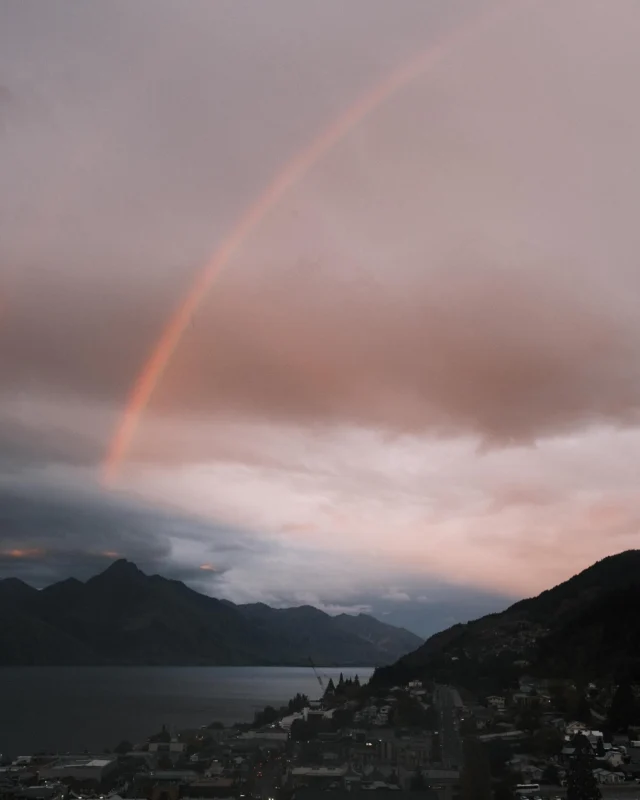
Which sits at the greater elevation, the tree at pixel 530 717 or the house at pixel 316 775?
the tree at pixel 530 717

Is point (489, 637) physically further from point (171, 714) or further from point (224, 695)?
point (224, 695)

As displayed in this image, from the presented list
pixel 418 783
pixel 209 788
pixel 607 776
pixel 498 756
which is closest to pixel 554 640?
pixel 498 756

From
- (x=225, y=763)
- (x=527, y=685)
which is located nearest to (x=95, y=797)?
(x=225, y=763)

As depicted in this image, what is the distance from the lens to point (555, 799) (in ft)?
71.4

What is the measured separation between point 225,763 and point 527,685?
19.0m

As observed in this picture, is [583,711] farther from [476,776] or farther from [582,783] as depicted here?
[582,783]

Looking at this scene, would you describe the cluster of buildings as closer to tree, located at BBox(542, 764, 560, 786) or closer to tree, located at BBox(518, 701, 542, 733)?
tree, located at BBox(542, 764, 560, 786)

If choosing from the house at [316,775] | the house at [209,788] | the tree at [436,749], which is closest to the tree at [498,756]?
the tree at [436,749]

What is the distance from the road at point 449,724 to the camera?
2847 centimetres

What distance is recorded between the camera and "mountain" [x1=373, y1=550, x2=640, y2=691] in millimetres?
45281

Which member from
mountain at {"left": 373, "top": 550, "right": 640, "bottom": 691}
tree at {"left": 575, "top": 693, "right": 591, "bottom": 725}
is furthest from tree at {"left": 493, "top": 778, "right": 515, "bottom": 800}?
mountain at {"left": 373, "top": 550, "right": 640, "bottom": 691}

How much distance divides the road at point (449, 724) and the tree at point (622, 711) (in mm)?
6067

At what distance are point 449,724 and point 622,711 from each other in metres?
7.00

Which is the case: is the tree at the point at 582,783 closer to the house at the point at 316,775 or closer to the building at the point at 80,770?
the house at the point at 316,775
